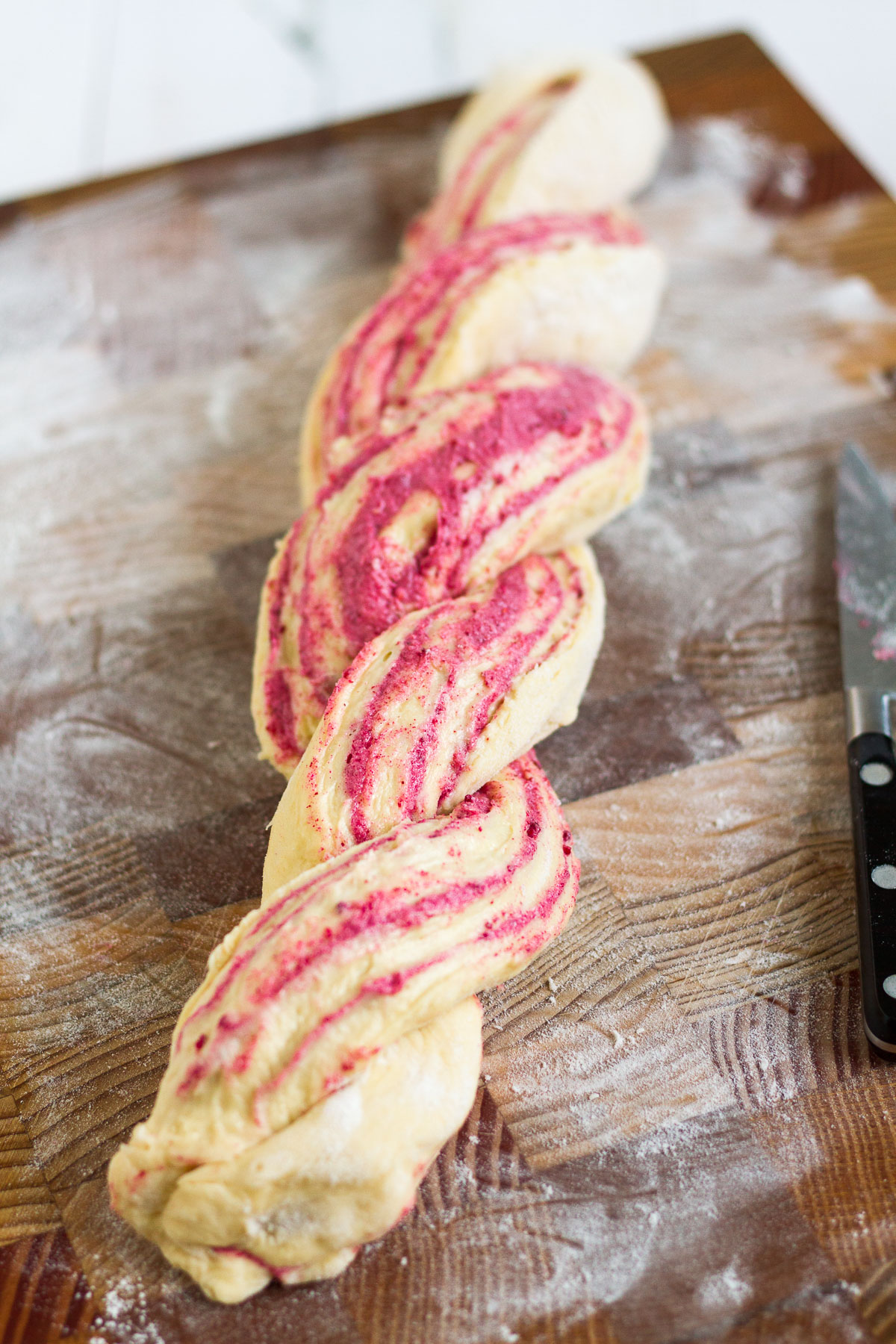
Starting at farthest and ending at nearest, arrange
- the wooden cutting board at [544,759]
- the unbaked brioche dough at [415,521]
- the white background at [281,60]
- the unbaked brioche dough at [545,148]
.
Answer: the white background at [281,60]
the unbaked brioche dough at [545,148]
the unbaked brioche dough at [415,521]
the wooden cutting board at [544,759]

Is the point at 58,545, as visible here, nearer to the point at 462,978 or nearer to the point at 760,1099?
the point at 462,978

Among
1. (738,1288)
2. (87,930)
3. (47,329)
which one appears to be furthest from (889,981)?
(47,329)

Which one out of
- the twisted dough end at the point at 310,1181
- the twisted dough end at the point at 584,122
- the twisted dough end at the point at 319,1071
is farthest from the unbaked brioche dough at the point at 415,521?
the twisted dough end at the point at 584,122

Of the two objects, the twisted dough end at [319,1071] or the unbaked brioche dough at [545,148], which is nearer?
the twisted dough end at [319,1071]

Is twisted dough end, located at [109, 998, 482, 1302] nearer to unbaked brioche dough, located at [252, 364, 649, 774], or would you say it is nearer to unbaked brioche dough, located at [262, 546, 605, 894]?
unbaked brioche dough, located at [262, 546, 605, 894]

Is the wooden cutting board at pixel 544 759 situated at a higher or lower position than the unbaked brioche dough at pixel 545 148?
lower

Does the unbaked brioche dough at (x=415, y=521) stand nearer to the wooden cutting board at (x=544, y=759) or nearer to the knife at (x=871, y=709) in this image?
the wooden cutting board at (x=544, y=759)
